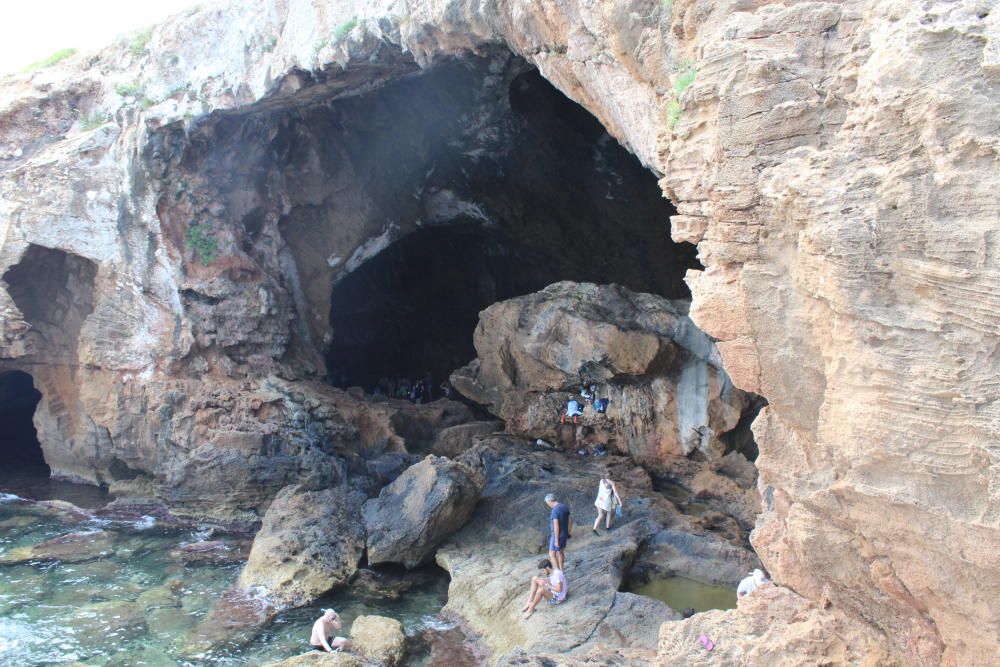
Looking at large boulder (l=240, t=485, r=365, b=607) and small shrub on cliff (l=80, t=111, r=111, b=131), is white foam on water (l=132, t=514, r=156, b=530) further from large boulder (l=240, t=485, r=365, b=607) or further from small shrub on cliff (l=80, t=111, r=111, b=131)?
small shrub on cliff (l=80, t=111, r=111, b=131)

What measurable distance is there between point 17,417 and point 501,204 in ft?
39.5

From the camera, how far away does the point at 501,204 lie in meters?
15.7

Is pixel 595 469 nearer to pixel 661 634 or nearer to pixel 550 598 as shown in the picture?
pixel 550 598

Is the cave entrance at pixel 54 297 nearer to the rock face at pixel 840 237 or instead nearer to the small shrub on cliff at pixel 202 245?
the small shrub on cliff at pixel 202 245

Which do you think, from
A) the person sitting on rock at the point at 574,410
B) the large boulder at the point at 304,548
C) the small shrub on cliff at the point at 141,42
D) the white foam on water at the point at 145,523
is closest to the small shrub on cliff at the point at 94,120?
the small shrub on cliff at the point at 141,42

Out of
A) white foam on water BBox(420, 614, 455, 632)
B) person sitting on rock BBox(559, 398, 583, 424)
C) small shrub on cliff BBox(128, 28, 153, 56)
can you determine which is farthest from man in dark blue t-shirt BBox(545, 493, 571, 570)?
small shrub on cliff BBox(128, 28, 153, 56)

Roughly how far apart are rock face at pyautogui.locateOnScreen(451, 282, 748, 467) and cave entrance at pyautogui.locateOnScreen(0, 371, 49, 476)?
33.4 feet

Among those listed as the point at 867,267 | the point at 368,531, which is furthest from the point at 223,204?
the point at 867,267

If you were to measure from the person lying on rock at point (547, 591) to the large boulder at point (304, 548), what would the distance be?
2720mm

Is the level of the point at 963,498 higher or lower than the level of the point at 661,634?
higher

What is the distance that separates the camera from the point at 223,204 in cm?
1313

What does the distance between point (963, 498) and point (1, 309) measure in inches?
523

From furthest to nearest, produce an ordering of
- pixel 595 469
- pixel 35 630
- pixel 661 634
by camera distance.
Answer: pixel 595 469, pixel 35 630, pixel 661 634

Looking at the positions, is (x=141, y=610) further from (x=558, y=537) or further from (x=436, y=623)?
(x=558, y=537)
